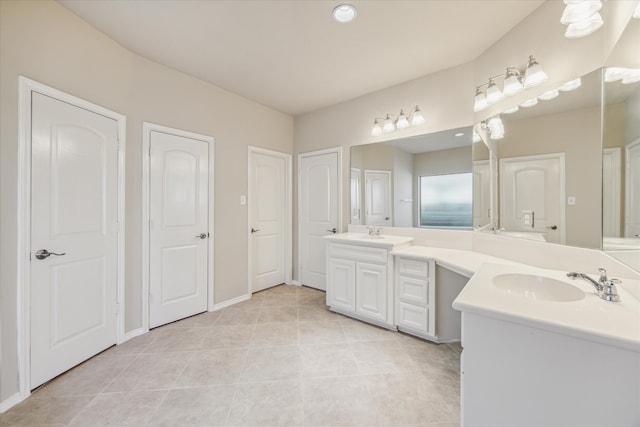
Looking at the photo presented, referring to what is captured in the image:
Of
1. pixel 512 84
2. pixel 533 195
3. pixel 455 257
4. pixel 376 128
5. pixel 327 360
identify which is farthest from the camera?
pixel 376 128

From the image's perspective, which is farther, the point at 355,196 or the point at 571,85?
the point at 355,196

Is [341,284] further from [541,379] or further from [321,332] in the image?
[541,379]

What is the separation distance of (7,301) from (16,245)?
33 cm

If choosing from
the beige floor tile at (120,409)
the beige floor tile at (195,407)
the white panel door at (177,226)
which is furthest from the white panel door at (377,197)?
the beige floor tile at (120,409)

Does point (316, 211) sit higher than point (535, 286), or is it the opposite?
point (316, 211)

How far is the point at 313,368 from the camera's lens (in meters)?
1.84

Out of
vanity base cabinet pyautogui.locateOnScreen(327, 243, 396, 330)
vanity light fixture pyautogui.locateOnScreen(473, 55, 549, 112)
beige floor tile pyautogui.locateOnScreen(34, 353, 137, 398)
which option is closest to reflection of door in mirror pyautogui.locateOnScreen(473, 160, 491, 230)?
vanity light fixture pyautogui.locateOnScreen(473, 55, 549, 112)

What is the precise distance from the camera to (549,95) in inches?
62.4

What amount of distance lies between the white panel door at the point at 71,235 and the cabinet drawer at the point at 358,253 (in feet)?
6.67

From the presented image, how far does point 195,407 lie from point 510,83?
9.97ft

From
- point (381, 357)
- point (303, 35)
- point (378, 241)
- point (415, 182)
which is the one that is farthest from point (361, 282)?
point (303, 35)

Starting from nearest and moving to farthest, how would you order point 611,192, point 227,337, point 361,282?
point 611,192, point 227,337, point 361,282

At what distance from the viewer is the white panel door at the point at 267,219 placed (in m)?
3.39

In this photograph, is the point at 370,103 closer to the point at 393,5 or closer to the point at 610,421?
the point at 393,5
